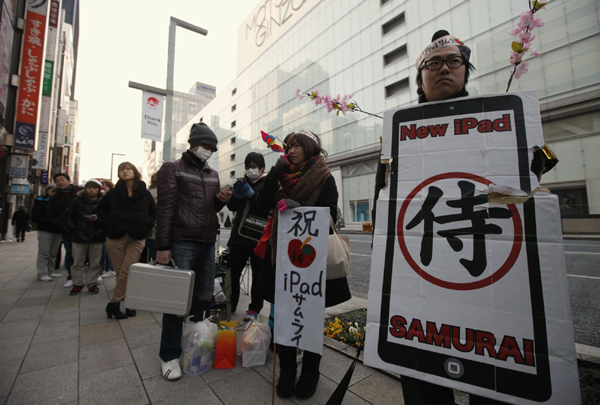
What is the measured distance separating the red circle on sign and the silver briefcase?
1676 mm

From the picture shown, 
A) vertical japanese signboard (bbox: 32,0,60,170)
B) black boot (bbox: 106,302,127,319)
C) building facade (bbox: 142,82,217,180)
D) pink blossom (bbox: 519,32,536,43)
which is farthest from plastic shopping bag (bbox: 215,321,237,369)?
building facade (bbox: 142,82,217,180)

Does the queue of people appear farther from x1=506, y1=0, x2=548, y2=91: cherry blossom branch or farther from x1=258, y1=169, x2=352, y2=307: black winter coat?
x1=506, y1=0, x2=548, y2=91: cherry blossom branch

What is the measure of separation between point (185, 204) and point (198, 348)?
1.16 m

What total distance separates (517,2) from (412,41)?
267 inches

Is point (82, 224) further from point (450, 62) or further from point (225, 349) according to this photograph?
point (450, 62)

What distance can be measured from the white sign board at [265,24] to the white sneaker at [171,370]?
124 feet

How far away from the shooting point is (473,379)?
1143 millimetres

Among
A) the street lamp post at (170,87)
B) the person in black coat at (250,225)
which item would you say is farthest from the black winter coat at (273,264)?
the street lamp post at (170,87)

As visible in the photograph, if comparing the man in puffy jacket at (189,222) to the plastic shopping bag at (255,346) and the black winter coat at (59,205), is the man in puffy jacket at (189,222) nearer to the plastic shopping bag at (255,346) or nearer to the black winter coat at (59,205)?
the plastic shopping bag at (255,346)

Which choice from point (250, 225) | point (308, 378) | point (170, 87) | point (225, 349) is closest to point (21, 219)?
point (170, 87)

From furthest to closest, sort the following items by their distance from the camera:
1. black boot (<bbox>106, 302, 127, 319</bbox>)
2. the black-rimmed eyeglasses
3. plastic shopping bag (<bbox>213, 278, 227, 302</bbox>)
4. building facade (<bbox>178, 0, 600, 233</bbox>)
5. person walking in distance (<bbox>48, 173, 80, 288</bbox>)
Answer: building facade (<bbox>178, 0, 600, 233</bbox>)
person walking in distance (<bbox>48, 173, 80, 288</bbox>)
black boot (<bbox>106, 302, 127, 319</bbox>)
plastic shopping bag (<bbox>213, 278, 227, 302</bbox>)
the black-rimmed eyeglasses

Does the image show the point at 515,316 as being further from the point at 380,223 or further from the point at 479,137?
the point at 479,137

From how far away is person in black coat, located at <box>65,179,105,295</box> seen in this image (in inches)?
181

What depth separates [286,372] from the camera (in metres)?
2.11
